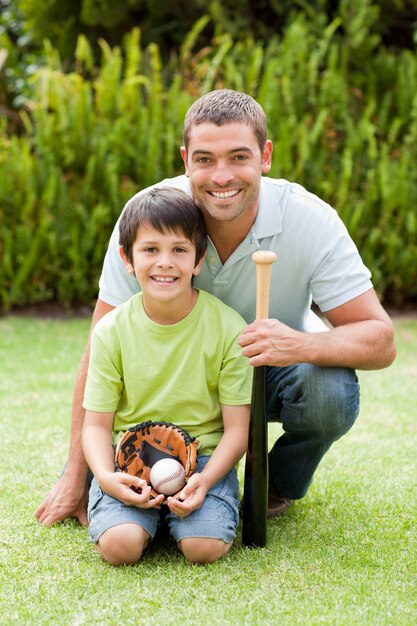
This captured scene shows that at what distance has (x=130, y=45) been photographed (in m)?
6.55

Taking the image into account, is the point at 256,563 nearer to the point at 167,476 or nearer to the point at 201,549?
the point at 201,549

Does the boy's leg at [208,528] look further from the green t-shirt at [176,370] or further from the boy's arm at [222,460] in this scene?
the green t-shirt at [176,370]

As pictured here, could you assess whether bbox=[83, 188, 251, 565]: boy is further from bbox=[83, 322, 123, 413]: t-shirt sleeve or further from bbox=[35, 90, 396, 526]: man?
bbox=[35, 90, 396, 526]: man

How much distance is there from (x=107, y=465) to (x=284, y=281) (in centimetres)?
78

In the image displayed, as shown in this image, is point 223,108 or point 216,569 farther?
point 223,108

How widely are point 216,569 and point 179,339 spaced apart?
2.21 feet

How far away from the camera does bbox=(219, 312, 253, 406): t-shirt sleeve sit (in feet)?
8.75

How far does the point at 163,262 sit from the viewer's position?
2604mm

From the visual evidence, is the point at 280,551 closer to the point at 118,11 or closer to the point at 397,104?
the point at 397,104

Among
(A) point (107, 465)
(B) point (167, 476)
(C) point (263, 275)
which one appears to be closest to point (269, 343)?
(C) point (263, 275)

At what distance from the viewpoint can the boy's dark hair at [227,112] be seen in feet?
8.79

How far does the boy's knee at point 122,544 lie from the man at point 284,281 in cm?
37

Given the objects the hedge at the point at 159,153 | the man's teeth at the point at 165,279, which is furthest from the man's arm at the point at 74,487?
the hedge at the point at 159,153

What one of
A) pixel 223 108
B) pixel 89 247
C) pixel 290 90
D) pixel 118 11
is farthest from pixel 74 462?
pixel 118 11
